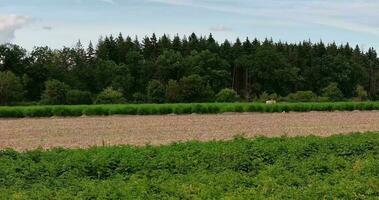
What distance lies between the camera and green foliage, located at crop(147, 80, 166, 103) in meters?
89.3

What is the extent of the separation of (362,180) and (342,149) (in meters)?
6.83

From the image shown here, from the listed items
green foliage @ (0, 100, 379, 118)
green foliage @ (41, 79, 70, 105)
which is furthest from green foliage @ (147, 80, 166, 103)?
green foliage @ (0, 100, 379, 118)

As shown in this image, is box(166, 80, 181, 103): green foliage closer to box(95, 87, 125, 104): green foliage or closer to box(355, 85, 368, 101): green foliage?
box(95, 87, 125, 104): green foliage

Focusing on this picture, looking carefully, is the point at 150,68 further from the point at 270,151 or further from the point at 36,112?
the point at 270,151

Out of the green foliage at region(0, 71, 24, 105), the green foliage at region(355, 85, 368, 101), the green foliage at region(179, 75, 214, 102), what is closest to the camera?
the green foliage at region(0, 71, 24, 105)

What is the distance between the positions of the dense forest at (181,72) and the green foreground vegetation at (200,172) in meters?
61.4

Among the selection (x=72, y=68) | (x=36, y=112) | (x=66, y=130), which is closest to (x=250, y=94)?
(x=72, y=68)

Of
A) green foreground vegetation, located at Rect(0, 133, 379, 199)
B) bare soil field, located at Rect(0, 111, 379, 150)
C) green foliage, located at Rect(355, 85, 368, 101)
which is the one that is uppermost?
green foreground vegetation, located at Rect(0, 133, 379, 199)

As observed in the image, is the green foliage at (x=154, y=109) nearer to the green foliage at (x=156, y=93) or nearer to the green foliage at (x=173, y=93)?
the green foliage at (x=173, y=93)

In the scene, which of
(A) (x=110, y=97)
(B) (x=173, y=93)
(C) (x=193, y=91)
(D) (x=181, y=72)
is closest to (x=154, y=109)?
(A) (x=110, y=97)

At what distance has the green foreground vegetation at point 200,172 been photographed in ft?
33.2

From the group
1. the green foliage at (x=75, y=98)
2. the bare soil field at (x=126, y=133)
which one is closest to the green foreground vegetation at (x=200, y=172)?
the bare soil field at (x=126, y=133)

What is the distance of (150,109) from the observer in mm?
53094

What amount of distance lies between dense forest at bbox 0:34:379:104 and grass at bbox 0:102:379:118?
25.0m
